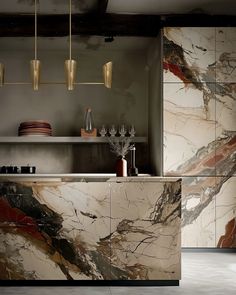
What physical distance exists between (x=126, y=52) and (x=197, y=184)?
85.9 inches

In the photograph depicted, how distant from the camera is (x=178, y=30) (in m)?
5.86

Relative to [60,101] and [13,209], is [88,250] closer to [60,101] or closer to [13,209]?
[13,209]

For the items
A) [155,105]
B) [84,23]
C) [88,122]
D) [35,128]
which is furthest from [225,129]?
[35,128]

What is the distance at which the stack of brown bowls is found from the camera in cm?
633

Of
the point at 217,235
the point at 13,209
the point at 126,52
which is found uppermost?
the point at 126,52

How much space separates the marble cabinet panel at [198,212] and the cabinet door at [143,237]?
1.79 m

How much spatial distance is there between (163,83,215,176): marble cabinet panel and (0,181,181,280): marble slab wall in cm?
181

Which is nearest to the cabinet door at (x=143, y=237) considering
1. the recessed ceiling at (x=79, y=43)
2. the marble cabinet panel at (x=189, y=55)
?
the marble cabinet panel at (x=189, y=55)

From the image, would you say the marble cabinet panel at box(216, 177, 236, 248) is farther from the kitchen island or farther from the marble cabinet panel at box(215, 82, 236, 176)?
the kitchen island

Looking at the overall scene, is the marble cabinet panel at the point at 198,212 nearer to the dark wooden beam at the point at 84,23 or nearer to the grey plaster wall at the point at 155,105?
the grey plaster wall at the point at 155,105

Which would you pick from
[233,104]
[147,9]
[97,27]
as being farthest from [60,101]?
[233,104]

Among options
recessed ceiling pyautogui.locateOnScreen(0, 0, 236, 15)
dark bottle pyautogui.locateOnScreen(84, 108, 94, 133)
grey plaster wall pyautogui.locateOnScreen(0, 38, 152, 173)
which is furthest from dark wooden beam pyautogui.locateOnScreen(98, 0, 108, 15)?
dark bottle pyautogui.locateOnScreen(84, 108, 94, 133)

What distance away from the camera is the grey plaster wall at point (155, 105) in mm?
5938

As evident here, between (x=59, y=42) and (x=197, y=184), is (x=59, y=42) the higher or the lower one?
the higher one
